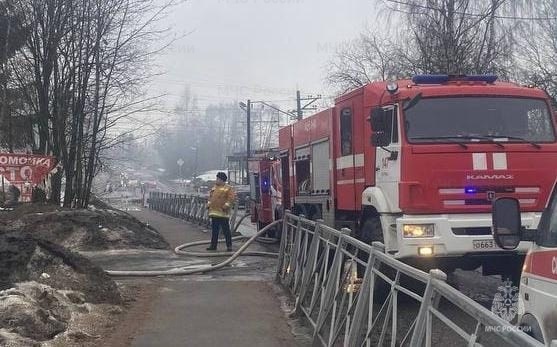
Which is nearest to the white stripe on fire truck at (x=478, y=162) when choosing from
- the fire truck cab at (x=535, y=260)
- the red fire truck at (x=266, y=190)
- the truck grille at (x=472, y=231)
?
the truck grille at (x=472, y=231)

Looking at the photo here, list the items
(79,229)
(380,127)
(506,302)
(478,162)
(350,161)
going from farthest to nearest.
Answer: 1. (79,229)
2. (350,161)
3. (380,127)
4. (478,162)
5. (506,302)

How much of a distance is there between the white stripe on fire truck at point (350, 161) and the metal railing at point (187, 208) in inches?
343

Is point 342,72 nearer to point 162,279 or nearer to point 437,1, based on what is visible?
point 437,1

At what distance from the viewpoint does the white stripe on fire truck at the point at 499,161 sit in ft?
26.7

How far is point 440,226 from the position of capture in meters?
7.95

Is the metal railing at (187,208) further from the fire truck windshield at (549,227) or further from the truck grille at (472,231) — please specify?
the fire truck windshield at (549,227)

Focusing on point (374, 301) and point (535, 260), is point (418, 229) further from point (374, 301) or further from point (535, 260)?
point (535, 260)

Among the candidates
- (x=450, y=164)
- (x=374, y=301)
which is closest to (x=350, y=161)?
(x=450, y=164)

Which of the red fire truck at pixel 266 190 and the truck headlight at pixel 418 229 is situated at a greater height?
the red fire truck at pixel 266 190

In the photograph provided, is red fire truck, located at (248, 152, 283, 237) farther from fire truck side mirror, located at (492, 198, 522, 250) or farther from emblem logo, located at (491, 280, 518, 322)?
fire truck side mirror, located at (492, 198, 522, 250)

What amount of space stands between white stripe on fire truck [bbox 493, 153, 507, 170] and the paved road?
2981mm

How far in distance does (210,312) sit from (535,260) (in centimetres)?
463

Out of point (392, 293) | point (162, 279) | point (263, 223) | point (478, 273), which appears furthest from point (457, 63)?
point (392, 293)

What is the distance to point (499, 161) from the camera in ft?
26.7
